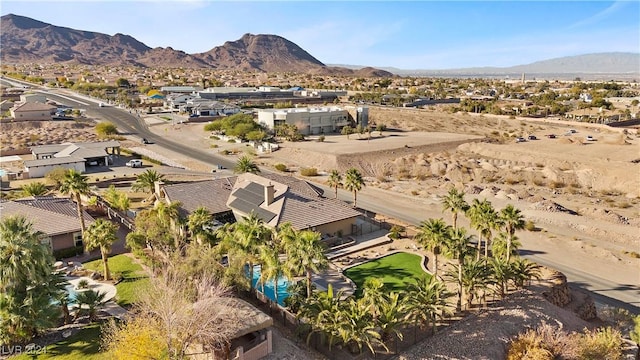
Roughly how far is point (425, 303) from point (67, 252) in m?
30.1

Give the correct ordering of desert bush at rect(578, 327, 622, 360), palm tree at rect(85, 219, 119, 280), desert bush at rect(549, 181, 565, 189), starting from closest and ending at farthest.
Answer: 1. desert bush at rect(578, 327, 622, 360)
2. palm tree at rect(85, 219, 119, 280)
3. desert bush at rect(549, 181, 565, 189)

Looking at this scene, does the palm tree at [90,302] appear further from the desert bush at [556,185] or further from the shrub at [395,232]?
the desert bush at [556,185]

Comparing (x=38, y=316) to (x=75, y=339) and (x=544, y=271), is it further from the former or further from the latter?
(x=544, y=271)

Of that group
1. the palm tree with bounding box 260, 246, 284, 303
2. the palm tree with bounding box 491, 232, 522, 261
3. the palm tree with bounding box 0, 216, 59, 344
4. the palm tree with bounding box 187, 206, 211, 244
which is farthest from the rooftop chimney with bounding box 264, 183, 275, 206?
the palm tree with bounding box 0, 216, 59, 344

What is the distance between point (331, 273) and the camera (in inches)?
1441

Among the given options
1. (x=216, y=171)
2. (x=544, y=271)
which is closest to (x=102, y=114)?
(x=216, y=171)

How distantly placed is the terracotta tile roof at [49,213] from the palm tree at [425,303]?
29.6 m

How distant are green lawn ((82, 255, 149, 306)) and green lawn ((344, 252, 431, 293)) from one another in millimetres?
16073

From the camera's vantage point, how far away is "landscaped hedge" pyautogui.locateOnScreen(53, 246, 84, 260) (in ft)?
124

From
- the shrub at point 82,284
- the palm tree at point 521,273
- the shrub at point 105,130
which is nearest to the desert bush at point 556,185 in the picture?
the palm tree at point 521,273

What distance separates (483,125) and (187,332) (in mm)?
118058

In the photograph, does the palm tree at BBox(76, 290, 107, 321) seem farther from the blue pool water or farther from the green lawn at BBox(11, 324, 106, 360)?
the blue pool water

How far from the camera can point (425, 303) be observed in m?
27.3

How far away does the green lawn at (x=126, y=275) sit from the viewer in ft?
104
